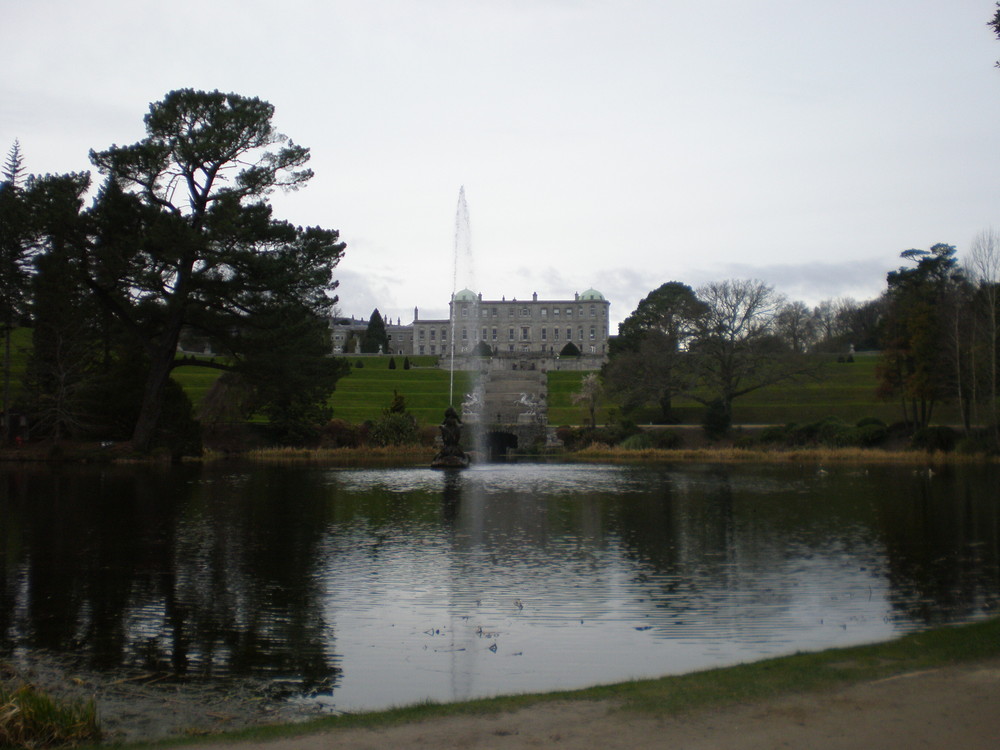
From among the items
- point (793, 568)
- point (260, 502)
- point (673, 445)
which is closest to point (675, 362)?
point (673, 445)

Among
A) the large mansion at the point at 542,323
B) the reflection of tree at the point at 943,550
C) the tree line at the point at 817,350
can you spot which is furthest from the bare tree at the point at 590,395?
the large mansion at the point at 542,323

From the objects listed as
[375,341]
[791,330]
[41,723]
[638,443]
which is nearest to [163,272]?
[638,443]

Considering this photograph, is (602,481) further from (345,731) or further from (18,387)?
(18,387)

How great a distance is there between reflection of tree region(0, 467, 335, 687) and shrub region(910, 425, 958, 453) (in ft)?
92.8

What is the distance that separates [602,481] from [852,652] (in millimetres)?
19191

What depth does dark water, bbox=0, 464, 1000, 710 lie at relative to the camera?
7816mm

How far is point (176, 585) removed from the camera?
10859 millimetres

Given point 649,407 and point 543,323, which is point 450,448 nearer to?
point 649,407

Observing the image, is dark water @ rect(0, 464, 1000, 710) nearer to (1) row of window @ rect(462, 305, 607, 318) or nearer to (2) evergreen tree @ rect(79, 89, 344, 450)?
(2) evergreen tree @ rect(79, 89, 344, 450)

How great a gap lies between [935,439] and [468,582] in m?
32.3

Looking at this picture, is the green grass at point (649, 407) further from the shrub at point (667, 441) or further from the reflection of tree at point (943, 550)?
the reflection of tree at point (943, 550)

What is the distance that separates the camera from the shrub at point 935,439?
36.9m

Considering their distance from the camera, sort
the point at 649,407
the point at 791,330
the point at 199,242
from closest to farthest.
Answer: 1. the point at 199,242
2. the point at 649,407
3. the point at 791,330

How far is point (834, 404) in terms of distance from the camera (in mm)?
56969
